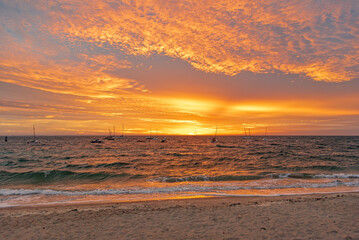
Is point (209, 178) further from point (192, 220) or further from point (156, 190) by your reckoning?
point (192, 220)

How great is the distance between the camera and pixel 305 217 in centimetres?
952

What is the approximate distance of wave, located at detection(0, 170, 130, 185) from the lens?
69.6 ft

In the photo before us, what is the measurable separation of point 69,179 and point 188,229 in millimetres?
18305

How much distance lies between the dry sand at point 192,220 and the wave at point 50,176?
34.8 ft

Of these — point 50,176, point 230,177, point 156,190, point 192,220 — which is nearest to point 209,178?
point 230,177

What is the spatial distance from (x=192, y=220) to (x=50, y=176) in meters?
20.4

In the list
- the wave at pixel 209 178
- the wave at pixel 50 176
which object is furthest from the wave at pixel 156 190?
the wave at pixel 50 176

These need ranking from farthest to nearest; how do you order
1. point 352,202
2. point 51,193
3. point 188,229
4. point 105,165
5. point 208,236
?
point 105,165
point 51,193
point 352,202
point 188,229
point 208,236

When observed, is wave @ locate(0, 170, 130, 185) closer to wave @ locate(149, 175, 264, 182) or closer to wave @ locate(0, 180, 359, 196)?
wave @ locate(0, 180, 359, 196)

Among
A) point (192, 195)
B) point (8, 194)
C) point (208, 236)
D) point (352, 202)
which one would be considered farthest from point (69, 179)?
point (352, 202)

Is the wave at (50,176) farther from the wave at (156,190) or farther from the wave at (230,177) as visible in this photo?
the wave at (230,177)

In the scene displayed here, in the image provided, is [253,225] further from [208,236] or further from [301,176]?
[301,176]

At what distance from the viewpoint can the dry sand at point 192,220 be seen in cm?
795

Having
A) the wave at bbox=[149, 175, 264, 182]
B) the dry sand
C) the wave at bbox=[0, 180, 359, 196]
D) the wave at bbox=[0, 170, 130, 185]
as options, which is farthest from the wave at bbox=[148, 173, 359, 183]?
the dry sand
